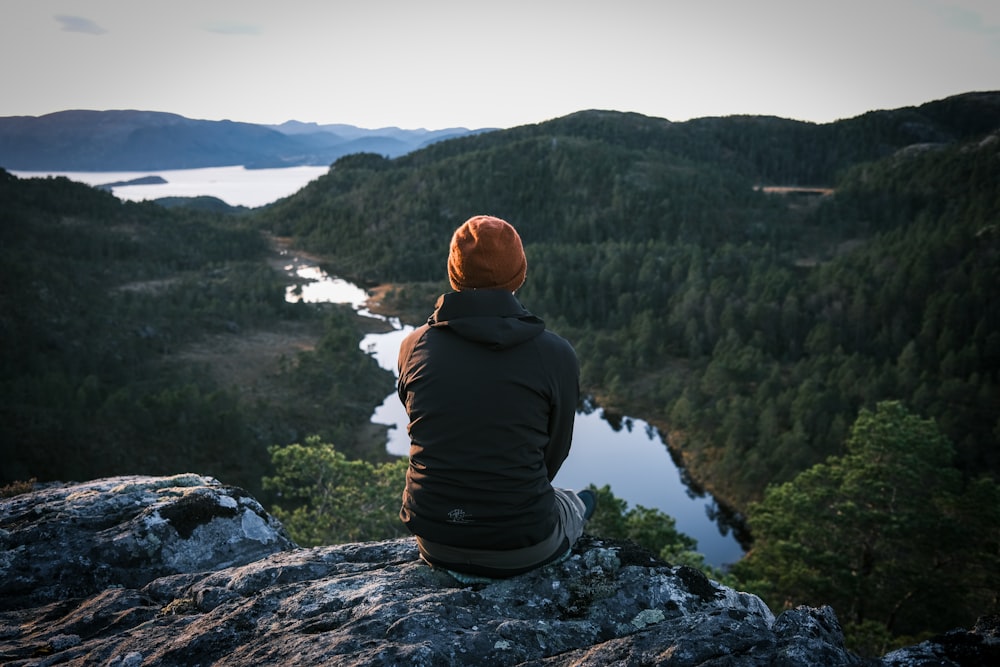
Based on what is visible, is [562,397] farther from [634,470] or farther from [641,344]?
[641,344]

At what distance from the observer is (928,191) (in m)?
82.1

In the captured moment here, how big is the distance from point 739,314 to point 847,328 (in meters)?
7.37

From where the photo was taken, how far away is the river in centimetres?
2486

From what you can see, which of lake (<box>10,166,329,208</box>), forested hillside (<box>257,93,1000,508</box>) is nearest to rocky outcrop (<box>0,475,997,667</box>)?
forested hillside (<box>257,93,1000,508</box>)

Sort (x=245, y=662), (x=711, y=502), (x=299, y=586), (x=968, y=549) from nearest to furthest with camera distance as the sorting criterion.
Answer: (x=245, y=662) < (x=299, y=586) < (x=968, y=549) < (x=711, y=502)

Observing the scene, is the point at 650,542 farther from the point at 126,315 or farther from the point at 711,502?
the point at 126,315

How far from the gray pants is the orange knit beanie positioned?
1541 millimetres

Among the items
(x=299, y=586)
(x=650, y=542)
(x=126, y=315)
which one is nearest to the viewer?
(x=299, y=586)

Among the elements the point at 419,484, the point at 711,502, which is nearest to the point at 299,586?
the point at 419,484

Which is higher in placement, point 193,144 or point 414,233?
point 193,144

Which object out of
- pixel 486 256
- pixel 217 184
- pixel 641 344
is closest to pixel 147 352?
pixel 641 344

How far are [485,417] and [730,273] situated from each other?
55.2 m

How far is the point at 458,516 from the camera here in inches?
139

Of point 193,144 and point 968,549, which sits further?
point 193,144
